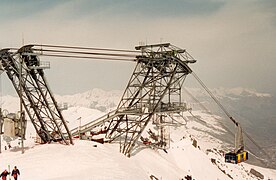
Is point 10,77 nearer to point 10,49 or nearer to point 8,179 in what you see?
point 10,49

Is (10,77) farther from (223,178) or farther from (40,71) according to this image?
(223,178)

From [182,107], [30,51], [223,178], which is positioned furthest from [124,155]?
[223,178]

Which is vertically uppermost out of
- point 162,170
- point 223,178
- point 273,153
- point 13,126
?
point 13,126

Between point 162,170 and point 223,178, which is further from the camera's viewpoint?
point 223,178

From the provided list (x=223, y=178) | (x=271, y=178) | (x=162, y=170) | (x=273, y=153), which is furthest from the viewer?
(x=273, y=153)

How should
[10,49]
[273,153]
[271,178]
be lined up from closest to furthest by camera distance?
[10,49]
[271,178]
[273,153]

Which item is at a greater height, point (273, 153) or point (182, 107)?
point (182, 107)

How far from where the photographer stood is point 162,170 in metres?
31.0

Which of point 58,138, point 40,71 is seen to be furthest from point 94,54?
point 58,138

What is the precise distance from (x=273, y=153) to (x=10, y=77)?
373ft

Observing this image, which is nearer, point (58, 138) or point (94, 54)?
point (94, 54)

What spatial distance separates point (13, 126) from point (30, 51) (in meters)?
8.21

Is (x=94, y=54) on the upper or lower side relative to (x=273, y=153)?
upper

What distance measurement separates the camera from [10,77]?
28891mm
